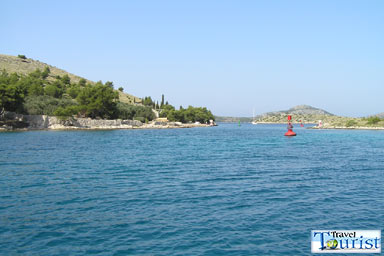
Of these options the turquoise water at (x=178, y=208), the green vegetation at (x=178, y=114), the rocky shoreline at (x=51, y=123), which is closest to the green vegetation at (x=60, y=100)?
the green vegetation at (x=178, y=114)

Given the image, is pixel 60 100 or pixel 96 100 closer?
pixel 96 100

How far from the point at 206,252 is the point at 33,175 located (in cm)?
1578

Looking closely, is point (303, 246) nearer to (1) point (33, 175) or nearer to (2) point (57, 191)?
(2) point (57, 191)

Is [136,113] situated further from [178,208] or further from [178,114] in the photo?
[178,208]

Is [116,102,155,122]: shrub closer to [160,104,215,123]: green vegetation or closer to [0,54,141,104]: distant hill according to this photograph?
[160,104,215,123]: green vegetation

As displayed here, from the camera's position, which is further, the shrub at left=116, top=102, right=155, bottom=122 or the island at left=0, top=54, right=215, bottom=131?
the shrub at left=116, top=102, right=155, bottom=122

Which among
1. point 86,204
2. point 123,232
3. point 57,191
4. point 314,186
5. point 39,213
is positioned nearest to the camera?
point 123,232

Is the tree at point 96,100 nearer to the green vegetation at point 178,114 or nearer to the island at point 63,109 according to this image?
the island at point 63,109

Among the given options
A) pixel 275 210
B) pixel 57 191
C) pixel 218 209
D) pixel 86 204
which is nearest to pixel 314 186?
pixel 275 210

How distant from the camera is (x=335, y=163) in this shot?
91.9ft

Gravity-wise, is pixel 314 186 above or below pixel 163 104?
below

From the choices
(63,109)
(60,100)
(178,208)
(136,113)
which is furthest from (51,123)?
(178,208)

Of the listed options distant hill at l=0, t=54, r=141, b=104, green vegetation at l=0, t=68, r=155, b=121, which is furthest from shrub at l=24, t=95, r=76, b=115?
distant hill at l=0, t=54, r=141, b=104

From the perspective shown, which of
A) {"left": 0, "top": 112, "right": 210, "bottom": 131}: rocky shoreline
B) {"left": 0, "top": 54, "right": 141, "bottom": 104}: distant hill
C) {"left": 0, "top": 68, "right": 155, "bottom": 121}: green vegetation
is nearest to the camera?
{"left": 0, "top": 68, "right": 155, "bottom": 121}: green vegetation
